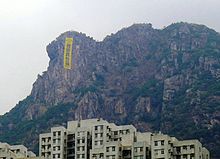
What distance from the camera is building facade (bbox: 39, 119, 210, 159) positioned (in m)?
138

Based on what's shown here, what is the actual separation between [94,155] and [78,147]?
9.00m

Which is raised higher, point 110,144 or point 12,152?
point 110,144

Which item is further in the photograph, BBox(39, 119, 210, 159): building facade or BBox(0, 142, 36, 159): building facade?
BBox(0, 142, 36, 159): building facade

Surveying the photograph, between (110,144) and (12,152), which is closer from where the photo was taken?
(110,144)

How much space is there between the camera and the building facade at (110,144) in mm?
138375

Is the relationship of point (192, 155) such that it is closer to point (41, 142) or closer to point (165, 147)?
point (165, 147)

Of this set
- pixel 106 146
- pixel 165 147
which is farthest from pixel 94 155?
pixel 165 147

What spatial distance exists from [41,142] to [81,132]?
981 centimetres

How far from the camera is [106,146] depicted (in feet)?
460

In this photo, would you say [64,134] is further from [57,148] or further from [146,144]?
[146,144]

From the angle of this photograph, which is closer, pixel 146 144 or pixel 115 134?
pixel 146 144

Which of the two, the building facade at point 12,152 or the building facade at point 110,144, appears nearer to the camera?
the building facade at point 110,144

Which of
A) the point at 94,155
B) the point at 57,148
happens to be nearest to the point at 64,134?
the point at 57,148

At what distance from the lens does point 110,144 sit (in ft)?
460
